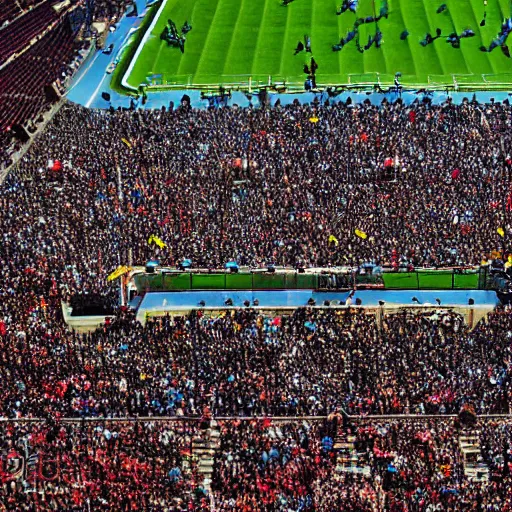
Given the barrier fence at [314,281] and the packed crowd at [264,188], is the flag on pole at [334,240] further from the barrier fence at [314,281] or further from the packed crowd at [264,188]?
the barrier fence at [314,281]

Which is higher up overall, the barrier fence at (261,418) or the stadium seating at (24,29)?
the stadium seating at (24,29)

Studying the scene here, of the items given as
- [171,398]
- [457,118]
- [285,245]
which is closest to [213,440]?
[171,398]

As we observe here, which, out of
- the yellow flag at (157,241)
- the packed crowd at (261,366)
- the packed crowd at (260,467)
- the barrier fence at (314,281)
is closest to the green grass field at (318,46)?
the yellow flag at (157,241)

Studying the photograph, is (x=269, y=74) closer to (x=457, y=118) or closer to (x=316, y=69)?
(x=316, y=69)

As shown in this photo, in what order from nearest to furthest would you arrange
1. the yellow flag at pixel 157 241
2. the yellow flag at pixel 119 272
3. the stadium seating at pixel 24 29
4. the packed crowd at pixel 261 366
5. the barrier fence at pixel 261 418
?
1. the barrier fence at pixel 261 418
2. the packed crowd at pixel 261 366
3. the yellow flag at pixel 119 272
4. the yellow flag at pixel 157 241
5. the stadium seating at pixel 24 29

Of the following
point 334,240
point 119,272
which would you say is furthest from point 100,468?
point 334,240
